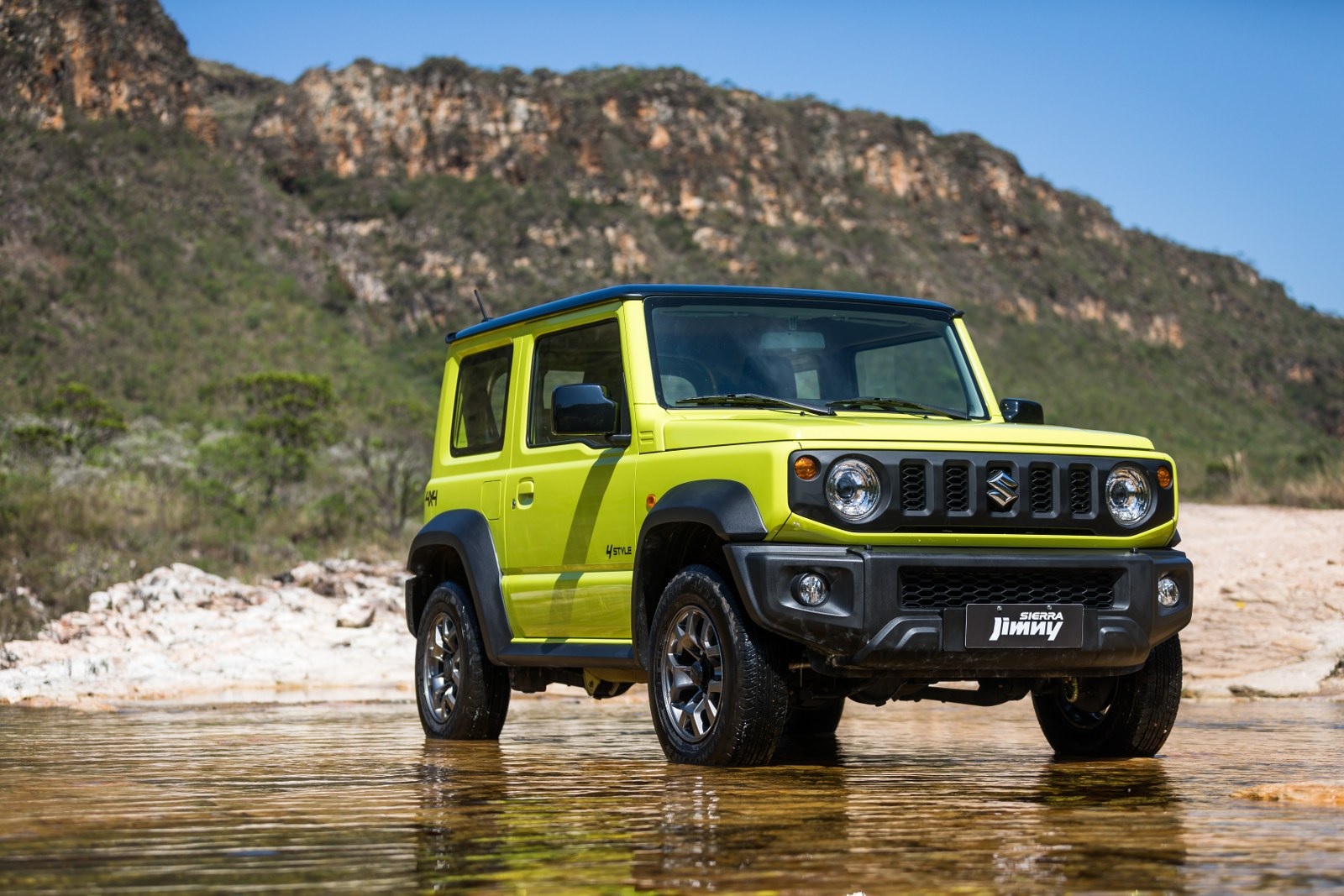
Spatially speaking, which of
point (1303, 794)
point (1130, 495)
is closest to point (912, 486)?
point (1130, 495)

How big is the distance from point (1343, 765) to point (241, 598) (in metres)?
12.3

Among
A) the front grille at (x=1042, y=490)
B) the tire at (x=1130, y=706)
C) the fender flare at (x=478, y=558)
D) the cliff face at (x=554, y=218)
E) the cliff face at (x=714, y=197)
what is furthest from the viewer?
the cliff face at (x=714, y=197)

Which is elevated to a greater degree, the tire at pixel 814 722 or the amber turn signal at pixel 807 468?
the amber turn signal at pixel 807 468

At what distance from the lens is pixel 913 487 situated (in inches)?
254

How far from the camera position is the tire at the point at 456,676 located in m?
8.52

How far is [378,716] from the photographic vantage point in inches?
414

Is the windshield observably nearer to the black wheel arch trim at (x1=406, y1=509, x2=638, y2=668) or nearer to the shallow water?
the black wheel arch trim at (x1=406, y1=509, x2=638, y2=668)

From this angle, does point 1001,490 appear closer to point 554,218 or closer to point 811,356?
point 811,356

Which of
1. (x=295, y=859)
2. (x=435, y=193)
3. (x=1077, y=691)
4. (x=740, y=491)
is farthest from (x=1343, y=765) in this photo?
(x=435, y=193)

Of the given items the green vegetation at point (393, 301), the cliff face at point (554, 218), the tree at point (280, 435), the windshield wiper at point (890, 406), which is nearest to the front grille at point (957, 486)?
the windshield wiper at point (890, 406)

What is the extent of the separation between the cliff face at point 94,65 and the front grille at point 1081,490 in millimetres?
61683

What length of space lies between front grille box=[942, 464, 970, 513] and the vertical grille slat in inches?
3.5

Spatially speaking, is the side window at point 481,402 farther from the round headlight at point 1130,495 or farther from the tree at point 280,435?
the tree at point 280,435

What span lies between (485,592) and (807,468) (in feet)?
8.36
